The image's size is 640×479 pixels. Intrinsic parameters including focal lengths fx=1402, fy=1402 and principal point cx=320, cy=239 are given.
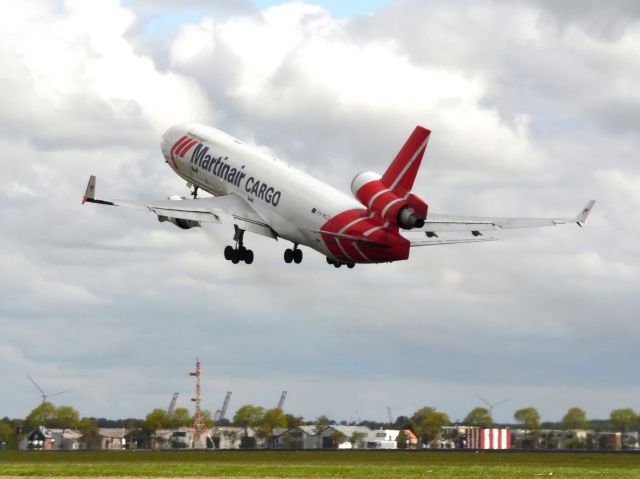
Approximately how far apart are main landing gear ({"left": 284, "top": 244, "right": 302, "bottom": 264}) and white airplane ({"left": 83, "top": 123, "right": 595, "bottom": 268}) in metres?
0.07

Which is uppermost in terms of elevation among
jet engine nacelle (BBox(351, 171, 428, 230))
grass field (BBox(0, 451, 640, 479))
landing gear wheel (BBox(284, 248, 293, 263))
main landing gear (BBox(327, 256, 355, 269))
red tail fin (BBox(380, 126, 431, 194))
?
red tail fin (BBox(380, 126, 431, 194))

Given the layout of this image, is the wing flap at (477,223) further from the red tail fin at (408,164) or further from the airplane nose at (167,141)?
the airplane nose at (167,141)

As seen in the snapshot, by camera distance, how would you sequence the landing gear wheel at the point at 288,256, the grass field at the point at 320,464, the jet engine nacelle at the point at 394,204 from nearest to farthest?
the grass field at the point at 320,464 → the jet engine nacelle at the point at 394,204 → the landing gear wheel at the point at 288,256

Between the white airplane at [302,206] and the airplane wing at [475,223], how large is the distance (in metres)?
0.07

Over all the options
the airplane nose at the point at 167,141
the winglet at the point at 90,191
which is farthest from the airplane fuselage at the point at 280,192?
the winglet at the point at 90,191

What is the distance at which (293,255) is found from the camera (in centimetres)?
10100

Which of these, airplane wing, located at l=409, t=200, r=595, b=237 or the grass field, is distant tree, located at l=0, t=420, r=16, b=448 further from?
airplane wing, located at l=409, t=200, r=595, b=237

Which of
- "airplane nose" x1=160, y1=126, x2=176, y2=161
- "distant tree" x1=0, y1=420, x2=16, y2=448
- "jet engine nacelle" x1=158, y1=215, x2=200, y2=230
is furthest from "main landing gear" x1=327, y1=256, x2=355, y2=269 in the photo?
"distant tree" x1=0, y1=420, x2=16, y2=448

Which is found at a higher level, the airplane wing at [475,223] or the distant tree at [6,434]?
the airplane wing at [475,223]

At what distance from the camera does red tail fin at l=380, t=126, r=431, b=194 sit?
90562 mm

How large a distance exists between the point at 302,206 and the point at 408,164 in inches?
368

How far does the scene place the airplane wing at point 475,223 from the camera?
96750mm

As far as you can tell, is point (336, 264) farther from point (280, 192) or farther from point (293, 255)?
point (280, 192)

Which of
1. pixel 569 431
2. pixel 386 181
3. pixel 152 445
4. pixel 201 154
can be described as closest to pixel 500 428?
pixel 569 431
